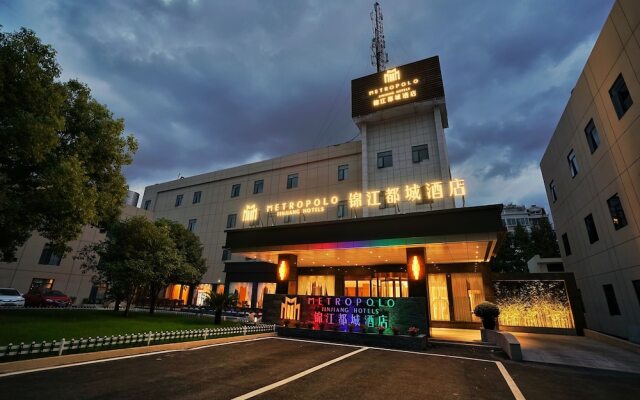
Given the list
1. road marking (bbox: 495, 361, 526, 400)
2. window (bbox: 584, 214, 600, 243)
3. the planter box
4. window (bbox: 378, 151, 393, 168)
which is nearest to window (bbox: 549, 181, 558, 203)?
window (bbox: 584, 214, 600, 243)

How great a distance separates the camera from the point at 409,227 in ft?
54.9

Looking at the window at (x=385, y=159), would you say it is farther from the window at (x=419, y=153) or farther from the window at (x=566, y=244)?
the window at (x=566, y=244)

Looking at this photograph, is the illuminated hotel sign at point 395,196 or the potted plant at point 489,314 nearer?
the potted plant at point 489,314

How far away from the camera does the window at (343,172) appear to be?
106 ft

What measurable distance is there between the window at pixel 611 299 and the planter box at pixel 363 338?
12.7 metres

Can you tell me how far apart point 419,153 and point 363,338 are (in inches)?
729

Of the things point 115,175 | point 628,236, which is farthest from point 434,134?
point 115,175

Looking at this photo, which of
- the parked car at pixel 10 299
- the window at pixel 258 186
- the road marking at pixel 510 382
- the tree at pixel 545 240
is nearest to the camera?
the road marking at pixel 510 382

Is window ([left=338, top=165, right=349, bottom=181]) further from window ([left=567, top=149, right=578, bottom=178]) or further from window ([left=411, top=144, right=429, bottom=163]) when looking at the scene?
window ([left=567, top=149, right=578, bottom=178])

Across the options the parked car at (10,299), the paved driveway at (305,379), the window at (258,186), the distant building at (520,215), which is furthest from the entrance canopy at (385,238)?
the distant building at (520,215)

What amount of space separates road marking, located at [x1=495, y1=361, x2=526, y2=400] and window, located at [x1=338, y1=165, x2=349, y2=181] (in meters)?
22.9

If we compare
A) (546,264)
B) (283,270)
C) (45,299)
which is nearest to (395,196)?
(283,270)

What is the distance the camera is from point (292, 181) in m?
36.1

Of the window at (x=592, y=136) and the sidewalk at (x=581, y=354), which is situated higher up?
the window at (x=592, y=136)
